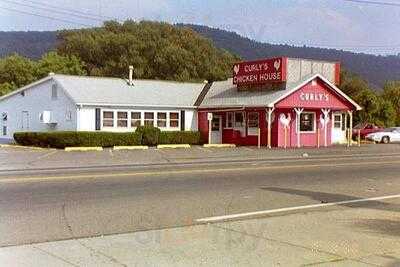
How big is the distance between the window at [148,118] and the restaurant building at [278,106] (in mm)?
3639

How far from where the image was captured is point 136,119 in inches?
1580

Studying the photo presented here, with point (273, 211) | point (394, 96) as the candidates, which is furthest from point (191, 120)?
point (394, 96)

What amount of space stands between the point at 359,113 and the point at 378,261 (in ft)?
181

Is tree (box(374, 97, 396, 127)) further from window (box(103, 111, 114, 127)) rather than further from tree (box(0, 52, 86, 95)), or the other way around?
window (box(103, 111, 114, 127))

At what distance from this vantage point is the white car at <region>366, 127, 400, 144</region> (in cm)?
5062

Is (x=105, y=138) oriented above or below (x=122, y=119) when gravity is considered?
below

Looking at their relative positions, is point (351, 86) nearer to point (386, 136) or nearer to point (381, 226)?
point (386, 136)

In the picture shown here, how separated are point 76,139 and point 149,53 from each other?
148 ft

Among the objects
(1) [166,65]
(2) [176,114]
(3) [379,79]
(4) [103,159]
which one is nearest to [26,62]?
(1) [166,65]

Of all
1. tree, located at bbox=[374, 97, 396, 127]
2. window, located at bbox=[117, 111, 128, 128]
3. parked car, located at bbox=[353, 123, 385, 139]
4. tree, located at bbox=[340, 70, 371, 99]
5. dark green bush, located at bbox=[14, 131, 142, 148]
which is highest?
tree, located at bbox=[340, 70, 371, 99]

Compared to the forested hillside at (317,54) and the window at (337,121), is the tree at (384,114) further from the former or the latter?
the window at (337,121)

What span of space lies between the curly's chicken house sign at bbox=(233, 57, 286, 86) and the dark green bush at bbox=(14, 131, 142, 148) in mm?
8982

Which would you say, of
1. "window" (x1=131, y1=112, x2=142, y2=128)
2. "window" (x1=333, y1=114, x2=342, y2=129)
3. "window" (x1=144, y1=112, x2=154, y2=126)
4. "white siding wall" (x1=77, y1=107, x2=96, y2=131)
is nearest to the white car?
"window" (x1=333, y1=114, x2=342, y2=129)

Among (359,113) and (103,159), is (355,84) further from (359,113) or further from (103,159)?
(103,159)
